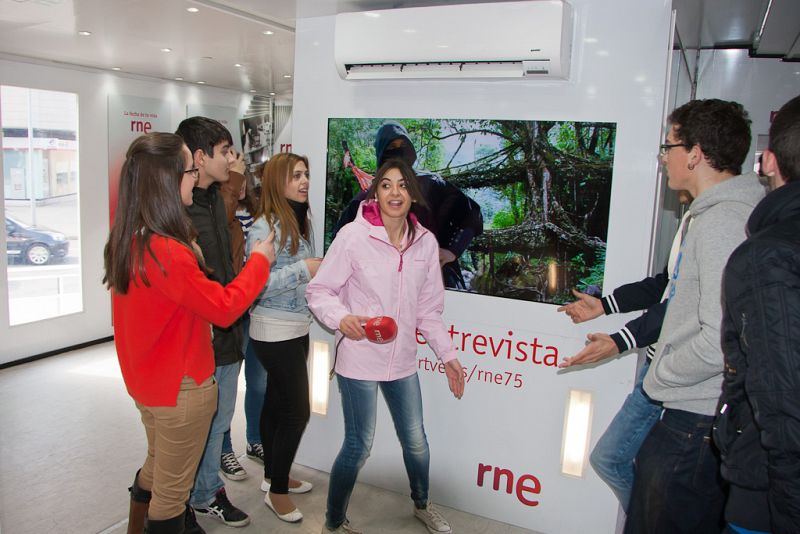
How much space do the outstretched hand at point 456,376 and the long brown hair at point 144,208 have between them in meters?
1.28

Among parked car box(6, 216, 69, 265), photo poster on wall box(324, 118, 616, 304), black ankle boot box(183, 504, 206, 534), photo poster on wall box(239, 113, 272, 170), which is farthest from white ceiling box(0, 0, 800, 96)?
photo poster on wall box(239, 113, 272, 170)

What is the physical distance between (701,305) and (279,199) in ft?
6.11

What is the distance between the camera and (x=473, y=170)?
2.90 m

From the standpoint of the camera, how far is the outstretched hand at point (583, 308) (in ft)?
8.66

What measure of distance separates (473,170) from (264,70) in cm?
385

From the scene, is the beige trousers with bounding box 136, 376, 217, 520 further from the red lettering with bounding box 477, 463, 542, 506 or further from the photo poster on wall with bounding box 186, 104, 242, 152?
the photo poster on wall with bounding box 186, 104, 242, 152

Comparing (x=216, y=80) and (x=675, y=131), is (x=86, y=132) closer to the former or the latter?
(x=216, y=80)

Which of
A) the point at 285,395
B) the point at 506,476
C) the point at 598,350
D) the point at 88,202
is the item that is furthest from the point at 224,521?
the point at 88,202

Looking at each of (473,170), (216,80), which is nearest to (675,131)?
(473,170)

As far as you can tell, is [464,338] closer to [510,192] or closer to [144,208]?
[510,192]

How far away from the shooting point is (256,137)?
28.0 feet

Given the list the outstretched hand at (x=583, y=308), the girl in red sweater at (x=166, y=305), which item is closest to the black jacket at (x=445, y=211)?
the outstretched hand at (x=583, y=308)

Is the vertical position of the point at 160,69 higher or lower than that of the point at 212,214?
higher

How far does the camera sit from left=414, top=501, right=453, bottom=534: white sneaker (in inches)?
115
